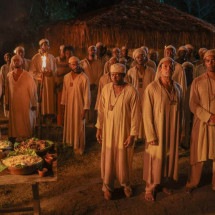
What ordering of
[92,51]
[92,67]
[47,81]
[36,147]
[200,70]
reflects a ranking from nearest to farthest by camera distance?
[36,147] < [200,70] < [92,51] < [92,67] < [47,81]

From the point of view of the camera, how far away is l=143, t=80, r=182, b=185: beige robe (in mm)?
6105

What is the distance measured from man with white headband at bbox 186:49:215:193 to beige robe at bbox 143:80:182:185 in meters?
0.42

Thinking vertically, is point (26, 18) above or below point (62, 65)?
above

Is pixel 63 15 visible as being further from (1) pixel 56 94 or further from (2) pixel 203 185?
(2) pixel 203 185

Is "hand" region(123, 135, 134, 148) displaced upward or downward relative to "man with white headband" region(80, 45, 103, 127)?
downward

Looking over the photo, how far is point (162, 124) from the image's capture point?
611 centimetres

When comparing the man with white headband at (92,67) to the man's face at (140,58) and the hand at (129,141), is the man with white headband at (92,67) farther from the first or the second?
the hand at (129,141)

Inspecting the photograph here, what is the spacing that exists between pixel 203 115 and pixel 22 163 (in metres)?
3.13

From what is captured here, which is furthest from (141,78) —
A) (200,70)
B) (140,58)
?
(200,70)

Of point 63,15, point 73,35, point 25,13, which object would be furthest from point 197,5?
point 73,35

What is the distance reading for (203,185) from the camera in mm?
7004

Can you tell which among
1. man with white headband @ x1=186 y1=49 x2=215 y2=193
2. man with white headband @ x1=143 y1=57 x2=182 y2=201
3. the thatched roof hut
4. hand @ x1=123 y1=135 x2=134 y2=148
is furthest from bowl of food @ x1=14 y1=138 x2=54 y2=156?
the thatched roof hut

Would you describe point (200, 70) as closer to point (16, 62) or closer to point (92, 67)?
point (92, 67)

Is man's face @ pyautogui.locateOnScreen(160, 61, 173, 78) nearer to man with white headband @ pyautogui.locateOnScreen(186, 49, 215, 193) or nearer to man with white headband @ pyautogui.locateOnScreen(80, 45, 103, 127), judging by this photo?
man with white headband @ pyautogui.locateOnScreen(186, 49, 215, 193)
